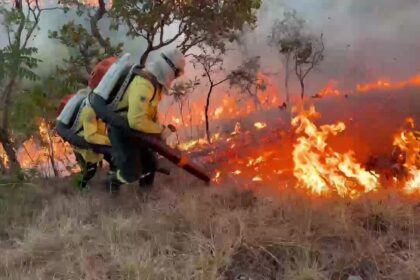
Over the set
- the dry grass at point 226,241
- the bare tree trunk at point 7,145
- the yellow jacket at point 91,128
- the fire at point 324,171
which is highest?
the bare tree trunk at point 7,145

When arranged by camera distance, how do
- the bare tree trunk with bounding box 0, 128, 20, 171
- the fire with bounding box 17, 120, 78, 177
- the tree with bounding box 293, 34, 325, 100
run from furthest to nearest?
1. the tree with bounding box 293, 34, 325, 100
2. the fire with bounding box 17, 120, 78, 177
3. the bare tree trunk with bounding box 0, 128, 20, 171

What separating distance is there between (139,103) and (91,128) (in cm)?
116

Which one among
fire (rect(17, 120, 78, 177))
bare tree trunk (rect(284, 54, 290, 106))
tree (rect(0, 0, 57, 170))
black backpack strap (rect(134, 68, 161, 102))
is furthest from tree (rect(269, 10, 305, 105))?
black backpack strap (rect(134, 68, 161, 102))

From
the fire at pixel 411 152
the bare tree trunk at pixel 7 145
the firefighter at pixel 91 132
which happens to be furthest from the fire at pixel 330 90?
the firefighter at pixel 91 132

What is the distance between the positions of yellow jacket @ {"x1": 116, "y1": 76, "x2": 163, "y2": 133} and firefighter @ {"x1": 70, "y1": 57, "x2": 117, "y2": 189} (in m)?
0.70

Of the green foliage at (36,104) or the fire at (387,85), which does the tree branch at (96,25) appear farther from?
the fire at (387,85)

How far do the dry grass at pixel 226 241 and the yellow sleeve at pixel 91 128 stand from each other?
1.11m

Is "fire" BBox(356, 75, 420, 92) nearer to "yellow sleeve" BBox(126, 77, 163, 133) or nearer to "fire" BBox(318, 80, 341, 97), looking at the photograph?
"fire" BBox(318, 80, 341, 97)

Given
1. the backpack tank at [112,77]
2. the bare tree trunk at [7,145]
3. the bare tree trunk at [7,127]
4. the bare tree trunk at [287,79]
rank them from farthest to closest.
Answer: the bare tree trunk at [287,79] < the bare tree trunk at [7,145] < the bare tree trunk at [7,127] < the backpack tank at [112,77]

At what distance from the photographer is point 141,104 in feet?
17.0

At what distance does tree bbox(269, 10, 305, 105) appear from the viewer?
68.1 ft

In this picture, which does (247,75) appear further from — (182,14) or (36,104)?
(36,104)

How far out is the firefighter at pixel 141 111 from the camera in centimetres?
520

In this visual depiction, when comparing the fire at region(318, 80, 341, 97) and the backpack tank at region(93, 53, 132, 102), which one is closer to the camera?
the backpack tank at region(93, 53, 132, 102)
